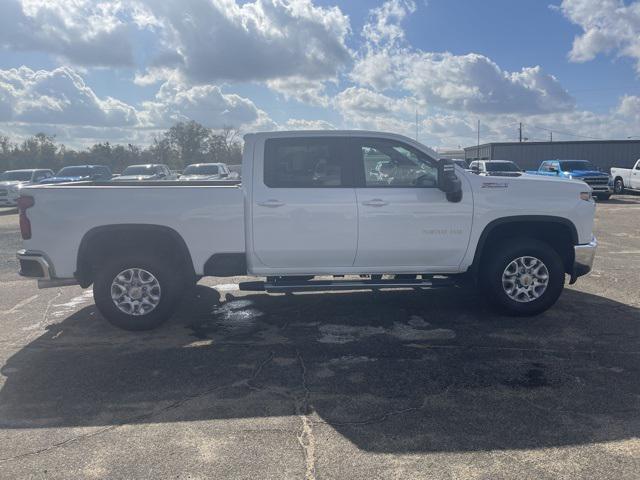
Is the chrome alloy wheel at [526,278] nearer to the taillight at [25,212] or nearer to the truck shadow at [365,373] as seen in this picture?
the truck shadow at [365,373]

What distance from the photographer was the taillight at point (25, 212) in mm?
5172

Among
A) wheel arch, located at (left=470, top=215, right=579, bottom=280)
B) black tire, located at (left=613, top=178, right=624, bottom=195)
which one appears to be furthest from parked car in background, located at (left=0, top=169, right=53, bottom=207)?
black tire, located at (left=613, top=178, right=624, bottom=195)

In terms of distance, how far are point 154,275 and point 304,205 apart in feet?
5.66

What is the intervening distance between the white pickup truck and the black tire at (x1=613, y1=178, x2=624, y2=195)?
22769 mm

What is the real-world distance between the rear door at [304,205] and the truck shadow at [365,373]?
83cm

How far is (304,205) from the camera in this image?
17.5 ft

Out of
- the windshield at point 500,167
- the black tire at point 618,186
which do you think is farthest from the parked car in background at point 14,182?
the black tire at point 618,186

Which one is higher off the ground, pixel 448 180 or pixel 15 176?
pixel 15 176

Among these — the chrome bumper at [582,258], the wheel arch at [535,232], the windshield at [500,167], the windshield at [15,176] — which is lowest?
the chrome bumper at [582,258]

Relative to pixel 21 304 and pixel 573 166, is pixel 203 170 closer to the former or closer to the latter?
pixel 21 304

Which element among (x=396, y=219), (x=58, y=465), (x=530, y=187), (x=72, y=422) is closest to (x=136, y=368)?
(x=72, y=422)

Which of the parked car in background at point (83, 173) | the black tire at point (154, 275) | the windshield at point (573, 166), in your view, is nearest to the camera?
the black tire at point (154, 275)

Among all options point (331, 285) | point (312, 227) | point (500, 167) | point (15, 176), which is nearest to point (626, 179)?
point (500, 167)

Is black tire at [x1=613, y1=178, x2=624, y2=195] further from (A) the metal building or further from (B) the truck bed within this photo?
(B) the truck bed
